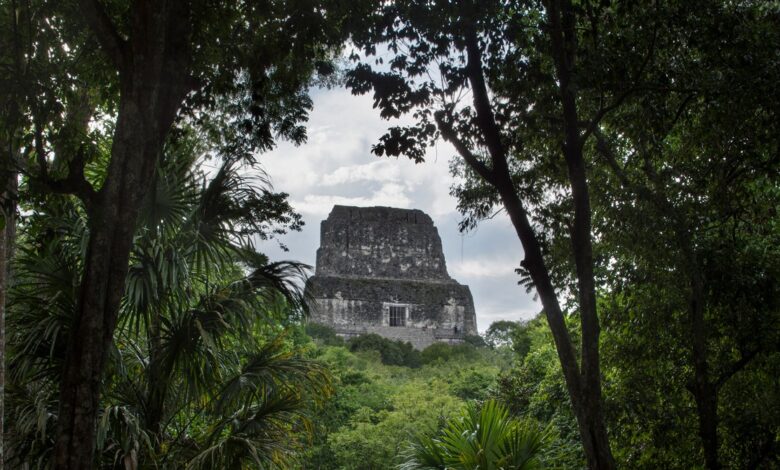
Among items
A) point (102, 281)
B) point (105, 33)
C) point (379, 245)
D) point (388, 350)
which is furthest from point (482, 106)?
point (379, 245)

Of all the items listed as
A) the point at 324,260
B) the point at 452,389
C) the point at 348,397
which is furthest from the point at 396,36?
the point at 324,260

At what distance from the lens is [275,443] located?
6949mm

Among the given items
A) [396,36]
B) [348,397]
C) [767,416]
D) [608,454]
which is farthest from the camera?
[348,397]

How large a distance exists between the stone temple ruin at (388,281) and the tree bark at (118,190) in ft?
113

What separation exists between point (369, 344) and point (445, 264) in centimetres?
1275

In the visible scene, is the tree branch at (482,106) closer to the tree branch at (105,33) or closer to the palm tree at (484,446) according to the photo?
the palm tree at (484,446)

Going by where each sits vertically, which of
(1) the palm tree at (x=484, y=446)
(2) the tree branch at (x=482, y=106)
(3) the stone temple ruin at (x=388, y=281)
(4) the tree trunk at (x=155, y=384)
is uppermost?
(3) the stone temple ruin at (x=388, y=281)

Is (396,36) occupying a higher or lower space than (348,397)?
higher

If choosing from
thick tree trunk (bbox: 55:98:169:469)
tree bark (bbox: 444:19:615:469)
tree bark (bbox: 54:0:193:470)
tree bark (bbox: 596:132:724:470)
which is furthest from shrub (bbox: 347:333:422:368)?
thick tree trunk (bbox: 55:98:169:469)

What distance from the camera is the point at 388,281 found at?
4331 cm

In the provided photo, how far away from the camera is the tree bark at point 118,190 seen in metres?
4.57

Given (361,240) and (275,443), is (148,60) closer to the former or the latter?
(275,443)

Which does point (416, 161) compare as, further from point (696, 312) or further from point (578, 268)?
point (696, 312)

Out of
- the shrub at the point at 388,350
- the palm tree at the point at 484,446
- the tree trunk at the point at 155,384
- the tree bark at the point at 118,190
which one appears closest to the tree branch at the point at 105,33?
the tree bark at the point at 118,190
